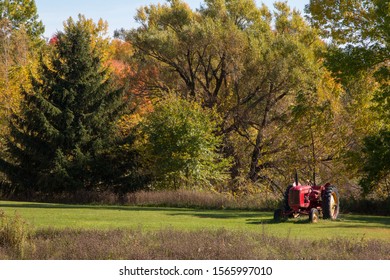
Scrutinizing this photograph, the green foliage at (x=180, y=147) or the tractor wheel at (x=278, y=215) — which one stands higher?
the green foliage at (x=180, y=147)

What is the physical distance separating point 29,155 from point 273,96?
15.8m

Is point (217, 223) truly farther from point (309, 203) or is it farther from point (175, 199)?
point (175, 199)

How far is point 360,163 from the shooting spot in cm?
3419

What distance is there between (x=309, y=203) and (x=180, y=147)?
49.7 ft

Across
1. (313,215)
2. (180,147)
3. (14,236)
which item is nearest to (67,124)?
(180,147)

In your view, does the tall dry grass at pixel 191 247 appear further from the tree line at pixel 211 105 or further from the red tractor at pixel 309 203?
the tree line at pixel 211 105

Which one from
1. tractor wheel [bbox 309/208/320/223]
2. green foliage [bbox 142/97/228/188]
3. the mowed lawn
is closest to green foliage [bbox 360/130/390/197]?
the mowed lawn

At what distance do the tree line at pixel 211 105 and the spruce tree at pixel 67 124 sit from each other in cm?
7

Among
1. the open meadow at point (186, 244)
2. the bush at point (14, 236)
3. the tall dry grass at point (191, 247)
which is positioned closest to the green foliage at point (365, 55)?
the open meadow at point (186, 244)

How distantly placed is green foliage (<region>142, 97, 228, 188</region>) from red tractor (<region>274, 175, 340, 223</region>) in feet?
46.7

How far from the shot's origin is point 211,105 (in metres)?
49.3

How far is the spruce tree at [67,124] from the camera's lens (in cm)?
4000

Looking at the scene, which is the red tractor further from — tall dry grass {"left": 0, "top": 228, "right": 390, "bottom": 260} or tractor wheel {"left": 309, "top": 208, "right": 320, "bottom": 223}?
tall dry grass {"left": 0, "top": 228, "right": 390, "bottom": 260}
